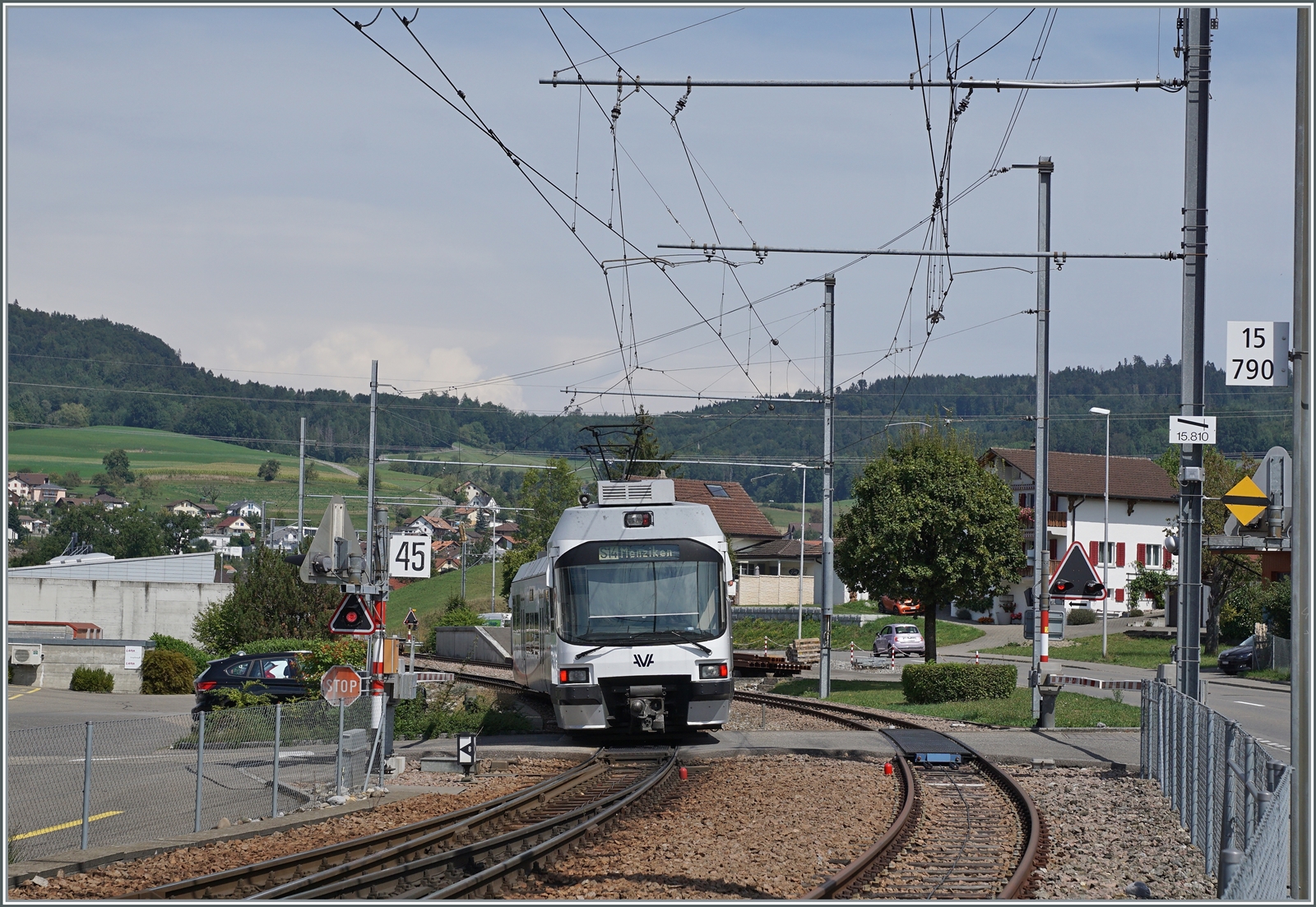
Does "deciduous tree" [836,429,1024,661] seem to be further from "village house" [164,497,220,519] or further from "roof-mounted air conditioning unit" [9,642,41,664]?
"village house" [164,497,220,519]

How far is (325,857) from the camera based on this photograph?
11.0m

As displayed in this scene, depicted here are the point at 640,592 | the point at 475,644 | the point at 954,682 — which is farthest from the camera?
the point at 475,644

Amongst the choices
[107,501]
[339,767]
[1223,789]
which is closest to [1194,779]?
[1223,789]

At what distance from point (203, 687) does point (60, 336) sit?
125m

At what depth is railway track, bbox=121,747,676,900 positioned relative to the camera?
9.73m

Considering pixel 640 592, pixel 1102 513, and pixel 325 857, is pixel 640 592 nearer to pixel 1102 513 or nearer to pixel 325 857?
pixel 325 857

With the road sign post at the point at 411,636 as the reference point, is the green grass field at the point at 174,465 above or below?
above

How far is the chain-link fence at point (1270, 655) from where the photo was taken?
39.0 m

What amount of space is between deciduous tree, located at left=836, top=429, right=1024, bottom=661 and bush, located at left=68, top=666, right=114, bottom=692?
21800mm

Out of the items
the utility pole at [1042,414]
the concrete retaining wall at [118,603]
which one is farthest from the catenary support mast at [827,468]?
the concrete retaining wall at [118,603]

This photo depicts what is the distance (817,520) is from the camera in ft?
639

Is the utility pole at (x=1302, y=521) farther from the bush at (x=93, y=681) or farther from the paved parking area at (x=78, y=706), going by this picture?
the bush at (x=93, y=681)

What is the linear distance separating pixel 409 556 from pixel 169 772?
191 inches

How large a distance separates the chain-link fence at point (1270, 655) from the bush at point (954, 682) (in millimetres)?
14828
